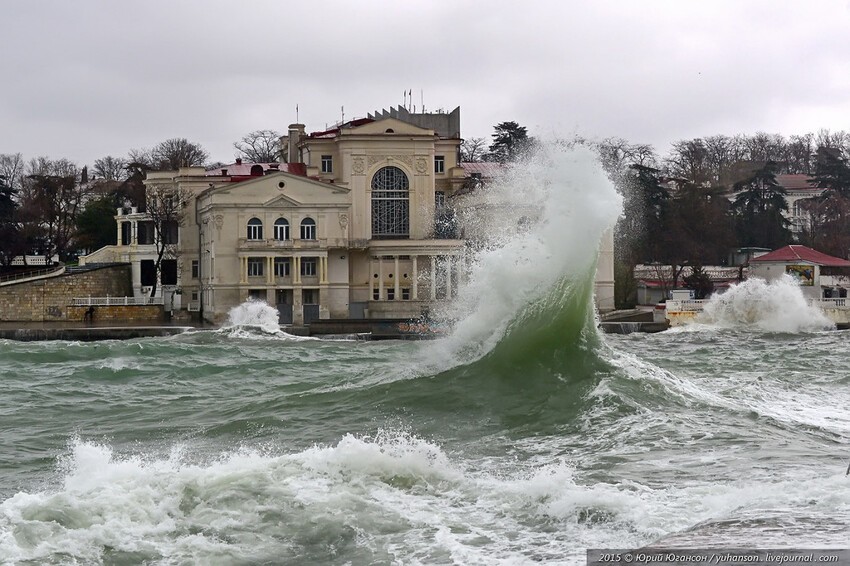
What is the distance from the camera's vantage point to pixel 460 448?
1488 cm

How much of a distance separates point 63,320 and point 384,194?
1699cm

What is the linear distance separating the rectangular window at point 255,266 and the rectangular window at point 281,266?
Result: 0.69 metres

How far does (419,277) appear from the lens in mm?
56906

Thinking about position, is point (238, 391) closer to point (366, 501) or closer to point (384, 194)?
point (366, 501)

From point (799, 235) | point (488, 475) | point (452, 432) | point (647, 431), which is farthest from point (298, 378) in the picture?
point (799, 235)

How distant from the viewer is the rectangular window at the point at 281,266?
184ft

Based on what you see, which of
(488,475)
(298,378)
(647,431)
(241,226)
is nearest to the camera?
(488,475)

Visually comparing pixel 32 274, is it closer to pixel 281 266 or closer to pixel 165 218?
pixel 165 218

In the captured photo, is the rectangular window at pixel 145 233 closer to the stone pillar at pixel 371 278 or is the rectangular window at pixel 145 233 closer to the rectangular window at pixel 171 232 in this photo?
the rectangular window at pixel 171 232

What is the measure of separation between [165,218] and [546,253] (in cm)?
4202

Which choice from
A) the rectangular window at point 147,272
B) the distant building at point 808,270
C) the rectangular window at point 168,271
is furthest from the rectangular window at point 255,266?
the distant building at point 808,270

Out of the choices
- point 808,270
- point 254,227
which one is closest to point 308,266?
point 254,227

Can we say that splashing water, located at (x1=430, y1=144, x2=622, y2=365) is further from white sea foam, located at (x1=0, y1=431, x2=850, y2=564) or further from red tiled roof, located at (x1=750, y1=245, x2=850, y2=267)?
red tiled roof, located at (x1=750, y1=245, x2=850, y2=267)

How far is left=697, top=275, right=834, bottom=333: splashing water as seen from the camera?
4994 cm
